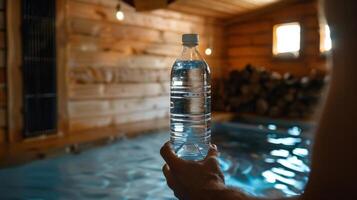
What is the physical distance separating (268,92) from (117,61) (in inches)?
108

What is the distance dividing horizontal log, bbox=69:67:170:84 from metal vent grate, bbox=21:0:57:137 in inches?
15.1

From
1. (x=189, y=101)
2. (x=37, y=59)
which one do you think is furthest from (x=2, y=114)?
(x=189, y=101)

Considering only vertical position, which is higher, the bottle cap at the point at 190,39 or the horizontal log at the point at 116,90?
the bottle cap at the point at 190,39

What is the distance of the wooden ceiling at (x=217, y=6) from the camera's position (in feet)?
17.4

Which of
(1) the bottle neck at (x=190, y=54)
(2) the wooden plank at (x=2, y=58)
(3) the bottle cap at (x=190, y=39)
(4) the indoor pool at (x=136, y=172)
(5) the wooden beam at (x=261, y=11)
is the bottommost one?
(4) the indoor pool at (x=136, y=172)

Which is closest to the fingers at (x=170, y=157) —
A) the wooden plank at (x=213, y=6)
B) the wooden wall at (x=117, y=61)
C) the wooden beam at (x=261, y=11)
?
the wooden wall at (x=117, y=61)

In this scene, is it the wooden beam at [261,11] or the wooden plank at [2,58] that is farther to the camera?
the wooden beam at [261,11]

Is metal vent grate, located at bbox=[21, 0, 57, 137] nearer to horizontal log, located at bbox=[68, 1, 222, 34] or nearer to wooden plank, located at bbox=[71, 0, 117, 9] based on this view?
horizontal log, located at bbox=[68, 1, 222, 34]

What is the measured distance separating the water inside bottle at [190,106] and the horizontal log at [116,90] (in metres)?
2.63

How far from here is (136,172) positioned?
3.07 m

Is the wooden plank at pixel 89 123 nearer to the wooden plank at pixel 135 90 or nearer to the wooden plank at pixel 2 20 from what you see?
the wooden plank at pixel 135 90

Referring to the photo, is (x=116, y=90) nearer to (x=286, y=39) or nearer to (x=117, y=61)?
(x=117, y=61)

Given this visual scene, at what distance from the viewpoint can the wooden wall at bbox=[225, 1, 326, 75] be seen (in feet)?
20.2

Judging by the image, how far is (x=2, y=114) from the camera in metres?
3.54
